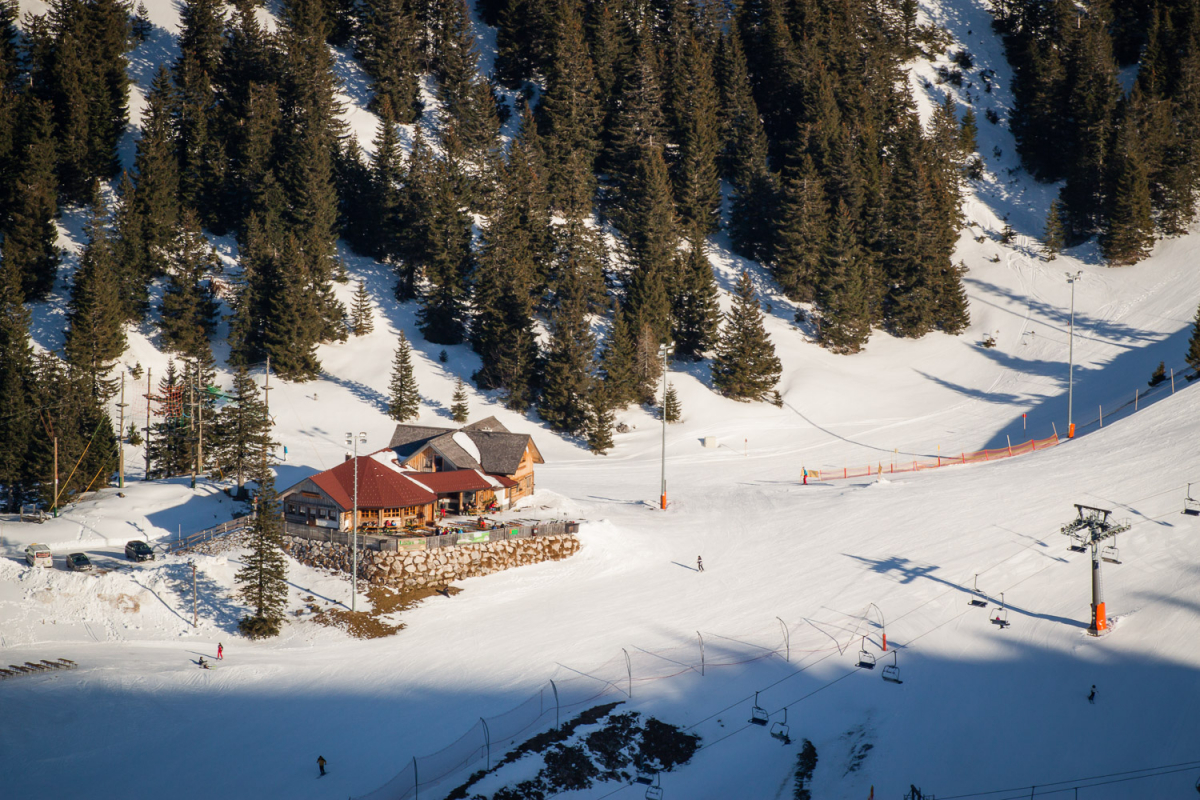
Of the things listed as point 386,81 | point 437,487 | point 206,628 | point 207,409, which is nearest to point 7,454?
point 207,409

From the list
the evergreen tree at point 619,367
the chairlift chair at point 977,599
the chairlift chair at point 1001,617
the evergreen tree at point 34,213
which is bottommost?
the chairlift chair at point 1001,617

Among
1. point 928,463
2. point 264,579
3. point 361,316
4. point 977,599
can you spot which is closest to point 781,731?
point 977,599

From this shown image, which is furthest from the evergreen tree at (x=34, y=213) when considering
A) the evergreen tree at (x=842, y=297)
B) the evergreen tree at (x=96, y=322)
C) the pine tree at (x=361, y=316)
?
the evergreen tree at (x=842, y=297)

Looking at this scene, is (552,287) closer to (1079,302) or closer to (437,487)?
(437,487)

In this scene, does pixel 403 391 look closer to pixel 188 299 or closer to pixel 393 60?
pixel 188 299

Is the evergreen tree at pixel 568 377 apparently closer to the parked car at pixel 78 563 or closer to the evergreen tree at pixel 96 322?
the evergreen tree at pixel 96 322

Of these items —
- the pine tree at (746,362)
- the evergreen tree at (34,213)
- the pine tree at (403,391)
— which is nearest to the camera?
the pine tree at (403,391)
